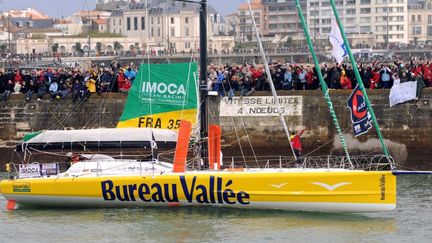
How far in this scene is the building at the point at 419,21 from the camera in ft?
630

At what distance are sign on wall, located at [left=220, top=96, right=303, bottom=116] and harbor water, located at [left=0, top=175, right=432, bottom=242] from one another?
825 centimetres

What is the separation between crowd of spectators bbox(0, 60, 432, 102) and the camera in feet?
128

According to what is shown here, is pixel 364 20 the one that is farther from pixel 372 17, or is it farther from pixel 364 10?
pixel 364 10

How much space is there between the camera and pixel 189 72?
30.8 m

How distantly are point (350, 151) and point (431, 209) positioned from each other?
26.2 ft

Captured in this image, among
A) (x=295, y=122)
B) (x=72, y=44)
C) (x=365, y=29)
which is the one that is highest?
(x=295, y=122)

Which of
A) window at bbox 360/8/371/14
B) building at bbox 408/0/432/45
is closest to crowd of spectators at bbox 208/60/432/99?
window at bbox 360/8/371/14

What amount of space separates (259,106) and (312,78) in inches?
70.7

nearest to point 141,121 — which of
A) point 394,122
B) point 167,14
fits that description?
point 394,122

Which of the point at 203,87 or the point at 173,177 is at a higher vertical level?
the point at 203,87

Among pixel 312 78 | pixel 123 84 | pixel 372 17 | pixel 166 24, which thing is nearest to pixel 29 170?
pixel 123 84

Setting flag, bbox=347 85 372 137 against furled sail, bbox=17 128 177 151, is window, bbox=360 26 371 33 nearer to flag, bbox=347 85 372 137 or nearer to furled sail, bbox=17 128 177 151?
furled sail, bbox=17 128 177 151

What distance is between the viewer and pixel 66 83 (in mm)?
41188

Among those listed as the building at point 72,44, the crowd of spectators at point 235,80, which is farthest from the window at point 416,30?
the crowd of spectators at point 235,80
